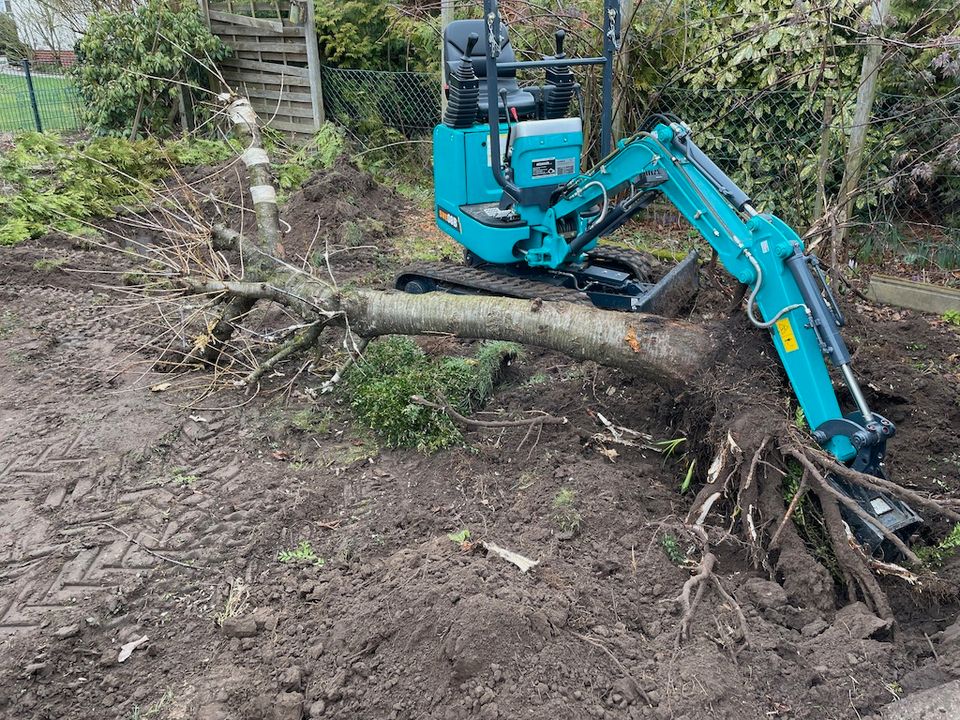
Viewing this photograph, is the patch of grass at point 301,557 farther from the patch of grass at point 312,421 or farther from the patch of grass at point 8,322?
the patch of grass at point 8,322

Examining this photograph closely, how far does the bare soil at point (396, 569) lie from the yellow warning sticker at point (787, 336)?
0.23m

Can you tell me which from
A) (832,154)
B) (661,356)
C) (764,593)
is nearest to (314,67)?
(832,154)

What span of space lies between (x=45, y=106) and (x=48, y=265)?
320 inches

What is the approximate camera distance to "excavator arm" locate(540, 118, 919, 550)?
3.49 metres

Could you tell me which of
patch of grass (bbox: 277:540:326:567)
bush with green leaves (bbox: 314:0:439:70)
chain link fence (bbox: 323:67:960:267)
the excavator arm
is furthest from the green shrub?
chain link fence (bbox: 323:67:960:267)

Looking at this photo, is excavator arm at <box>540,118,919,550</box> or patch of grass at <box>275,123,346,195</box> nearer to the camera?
excavator arm at <box>540,118,919,550</box>

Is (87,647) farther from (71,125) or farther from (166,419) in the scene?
(71,125)

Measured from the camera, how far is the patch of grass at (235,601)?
3.29 m

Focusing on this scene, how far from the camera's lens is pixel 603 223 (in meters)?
5.25

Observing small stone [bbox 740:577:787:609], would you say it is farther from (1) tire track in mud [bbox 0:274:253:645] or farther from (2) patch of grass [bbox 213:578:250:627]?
(1) tire track in mud [bbox 0:274:253:645]

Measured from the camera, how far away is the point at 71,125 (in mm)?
13156

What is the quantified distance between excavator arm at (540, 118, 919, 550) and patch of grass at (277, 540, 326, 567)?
2.40 metres

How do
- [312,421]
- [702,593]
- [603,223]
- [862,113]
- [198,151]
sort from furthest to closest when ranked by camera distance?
[198,151], [862,113], [603,223], [312,421], [702,593]

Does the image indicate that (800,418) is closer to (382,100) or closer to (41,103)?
(382,100)
